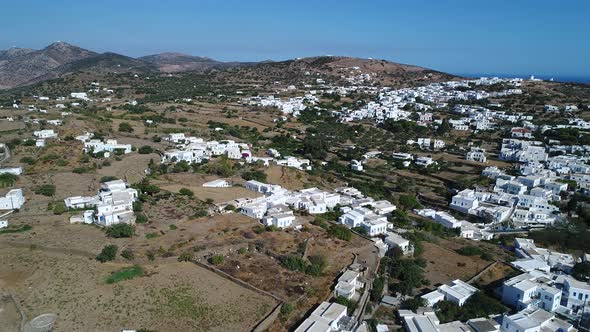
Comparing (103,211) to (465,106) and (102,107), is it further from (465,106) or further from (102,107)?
(465,106)

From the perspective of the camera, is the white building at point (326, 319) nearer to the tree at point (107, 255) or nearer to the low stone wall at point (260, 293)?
the low stone wall at point (260, 293)

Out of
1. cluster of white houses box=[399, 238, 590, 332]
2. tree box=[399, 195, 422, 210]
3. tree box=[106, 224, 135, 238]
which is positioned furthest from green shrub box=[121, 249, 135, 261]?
tree box=[399, 195, 422, 210]

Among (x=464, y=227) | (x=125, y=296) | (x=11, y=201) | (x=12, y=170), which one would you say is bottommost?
(x=464, y=227)

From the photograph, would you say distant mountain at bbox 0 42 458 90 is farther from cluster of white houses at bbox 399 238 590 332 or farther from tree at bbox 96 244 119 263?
tree at bbox 96 244 119 263

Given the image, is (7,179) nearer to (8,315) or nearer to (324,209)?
(8,315)

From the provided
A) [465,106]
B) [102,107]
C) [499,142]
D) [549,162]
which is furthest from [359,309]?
[465,106]

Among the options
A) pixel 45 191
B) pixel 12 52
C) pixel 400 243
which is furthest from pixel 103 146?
pixel 12 52
